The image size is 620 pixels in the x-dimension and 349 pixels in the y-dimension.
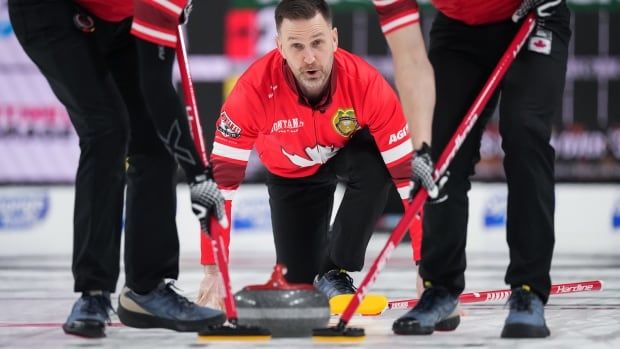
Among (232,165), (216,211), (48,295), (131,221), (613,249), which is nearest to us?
(216,211)

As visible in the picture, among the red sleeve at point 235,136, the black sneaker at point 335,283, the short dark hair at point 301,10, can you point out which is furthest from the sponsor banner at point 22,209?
the short dark hair at point 301,10

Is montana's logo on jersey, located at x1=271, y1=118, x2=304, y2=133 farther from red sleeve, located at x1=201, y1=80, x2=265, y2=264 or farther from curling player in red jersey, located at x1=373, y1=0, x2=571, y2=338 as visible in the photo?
curling player in red jersey, located at x1=373, y1=0, x2=571, y2=338

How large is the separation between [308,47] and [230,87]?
4.50 m

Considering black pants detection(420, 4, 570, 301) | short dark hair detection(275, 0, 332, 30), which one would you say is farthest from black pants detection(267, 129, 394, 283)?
black pants detection(420, 4, 570, 301)

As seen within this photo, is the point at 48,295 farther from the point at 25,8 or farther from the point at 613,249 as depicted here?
the point at 613,249

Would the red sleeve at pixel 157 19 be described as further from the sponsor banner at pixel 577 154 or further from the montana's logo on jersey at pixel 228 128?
the sponsor banner at pixel 577 154

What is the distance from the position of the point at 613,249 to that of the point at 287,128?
469 cm

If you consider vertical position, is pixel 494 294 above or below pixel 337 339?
below

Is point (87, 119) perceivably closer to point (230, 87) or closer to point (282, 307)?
point (282, 307)

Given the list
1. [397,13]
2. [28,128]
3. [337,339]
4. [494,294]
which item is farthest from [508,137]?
[28,128]

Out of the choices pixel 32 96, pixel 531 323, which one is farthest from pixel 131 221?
pixel 32 96

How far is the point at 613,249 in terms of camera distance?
8266mm

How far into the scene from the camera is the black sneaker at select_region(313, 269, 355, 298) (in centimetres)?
439

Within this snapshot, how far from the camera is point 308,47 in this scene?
3.93 m
